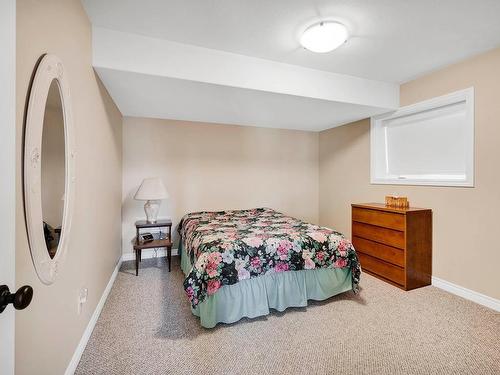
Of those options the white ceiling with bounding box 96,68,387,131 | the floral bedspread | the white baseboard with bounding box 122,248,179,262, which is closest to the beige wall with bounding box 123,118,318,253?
the white baseboard with bounding box 122,248,179,262

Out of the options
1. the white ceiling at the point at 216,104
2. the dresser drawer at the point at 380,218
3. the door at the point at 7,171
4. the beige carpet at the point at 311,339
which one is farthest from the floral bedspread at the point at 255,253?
the white ceiling at the point at 216,104

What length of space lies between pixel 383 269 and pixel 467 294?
2.38 feet

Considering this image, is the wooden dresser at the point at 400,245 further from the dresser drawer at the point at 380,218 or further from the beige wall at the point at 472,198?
the beige wall at the point at 472,198

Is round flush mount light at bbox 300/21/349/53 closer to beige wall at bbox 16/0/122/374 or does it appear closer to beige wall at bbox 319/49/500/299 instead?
beige wall at bbox 319/49/500/299

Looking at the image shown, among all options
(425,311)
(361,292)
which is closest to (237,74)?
(361,292)

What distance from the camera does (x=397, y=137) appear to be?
10.7ft

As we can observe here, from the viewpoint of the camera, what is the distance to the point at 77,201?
159 centimetres

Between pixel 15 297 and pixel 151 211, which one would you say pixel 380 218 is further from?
pixel 15 297

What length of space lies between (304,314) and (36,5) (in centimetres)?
252

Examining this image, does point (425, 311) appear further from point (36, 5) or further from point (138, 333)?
point (36, 5)

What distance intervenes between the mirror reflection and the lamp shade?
1818mm

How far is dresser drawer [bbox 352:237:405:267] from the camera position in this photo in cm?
263

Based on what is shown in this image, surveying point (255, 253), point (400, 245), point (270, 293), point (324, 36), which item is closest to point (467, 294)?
point (400, 245)

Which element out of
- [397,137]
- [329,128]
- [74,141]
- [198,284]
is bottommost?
[198,284]
